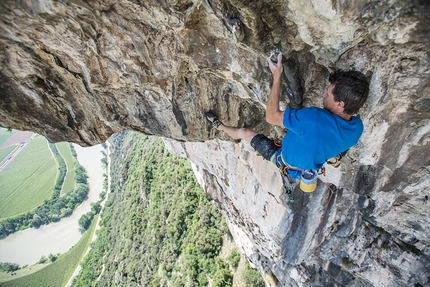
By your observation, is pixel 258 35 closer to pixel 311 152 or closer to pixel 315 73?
pixel 315 73

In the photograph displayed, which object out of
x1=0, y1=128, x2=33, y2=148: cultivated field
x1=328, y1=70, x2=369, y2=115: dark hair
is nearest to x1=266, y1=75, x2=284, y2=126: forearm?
x1=328, y1=70, x2=369, y2=115: dark hair

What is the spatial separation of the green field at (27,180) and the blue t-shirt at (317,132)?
233 feet

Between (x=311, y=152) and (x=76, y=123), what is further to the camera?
(x=76, y=123)

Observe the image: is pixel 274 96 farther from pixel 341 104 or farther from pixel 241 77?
pixel 241 77

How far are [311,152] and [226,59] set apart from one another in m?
1.96

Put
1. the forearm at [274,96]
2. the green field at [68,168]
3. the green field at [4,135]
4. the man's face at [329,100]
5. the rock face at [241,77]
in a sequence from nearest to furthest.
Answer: the rock face at [241,77] < the man's face at [329,100] < the forearm at [274,96] < the green field at [68,168] < the green field at [4,135]

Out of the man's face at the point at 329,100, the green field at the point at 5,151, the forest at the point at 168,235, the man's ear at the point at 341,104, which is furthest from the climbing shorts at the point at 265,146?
the green field at the point at 5,151

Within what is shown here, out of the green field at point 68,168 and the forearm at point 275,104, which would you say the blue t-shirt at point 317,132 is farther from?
the green field at point 68,168

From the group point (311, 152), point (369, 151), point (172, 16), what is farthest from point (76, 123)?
point (369, 151)

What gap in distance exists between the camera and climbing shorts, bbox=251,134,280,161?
15.0 feet

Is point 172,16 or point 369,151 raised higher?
point 172,16

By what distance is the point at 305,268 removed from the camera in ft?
32.2

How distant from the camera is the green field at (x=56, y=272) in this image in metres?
43.8

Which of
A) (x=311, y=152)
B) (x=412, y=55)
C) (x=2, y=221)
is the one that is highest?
(x=412, y=55)
